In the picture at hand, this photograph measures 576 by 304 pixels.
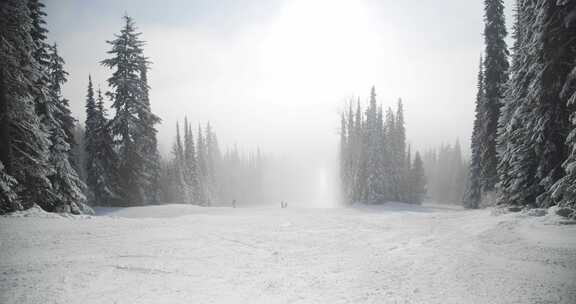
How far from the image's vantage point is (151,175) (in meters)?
26.4

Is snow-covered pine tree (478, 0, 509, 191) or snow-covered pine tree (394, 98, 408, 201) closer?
snow-covered pine tree (478, 0, 509, 191)

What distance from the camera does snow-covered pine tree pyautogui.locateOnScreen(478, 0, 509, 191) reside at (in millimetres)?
23625

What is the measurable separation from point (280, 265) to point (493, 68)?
27.3m

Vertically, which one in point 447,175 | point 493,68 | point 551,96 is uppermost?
point 493,68

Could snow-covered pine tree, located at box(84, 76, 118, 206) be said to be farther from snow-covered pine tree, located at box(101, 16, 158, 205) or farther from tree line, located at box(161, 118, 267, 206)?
tree line, located at box(161, 118, 267, 206)

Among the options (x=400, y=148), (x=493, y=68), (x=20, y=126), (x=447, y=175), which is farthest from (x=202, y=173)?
(x=447, y=175)

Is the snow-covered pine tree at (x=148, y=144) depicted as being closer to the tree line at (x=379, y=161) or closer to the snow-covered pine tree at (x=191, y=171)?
the snow-covered pine tree at (x=191, y=171)

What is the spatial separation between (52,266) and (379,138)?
36528mm

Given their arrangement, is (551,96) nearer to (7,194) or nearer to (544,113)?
(544,113)

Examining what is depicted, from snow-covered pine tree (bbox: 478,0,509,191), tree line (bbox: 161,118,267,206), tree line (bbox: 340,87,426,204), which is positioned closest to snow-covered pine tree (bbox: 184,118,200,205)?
tree line (bbox: 161,118,267,206)

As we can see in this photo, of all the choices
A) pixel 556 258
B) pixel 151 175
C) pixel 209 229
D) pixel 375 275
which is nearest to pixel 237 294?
pixel 375 275

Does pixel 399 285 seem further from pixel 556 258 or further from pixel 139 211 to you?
pixel 139 211

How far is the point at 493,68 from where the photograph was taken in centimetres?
2384

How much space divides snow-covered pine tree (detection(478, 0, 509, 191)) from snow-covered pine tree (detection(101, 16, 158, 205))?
32.2m
